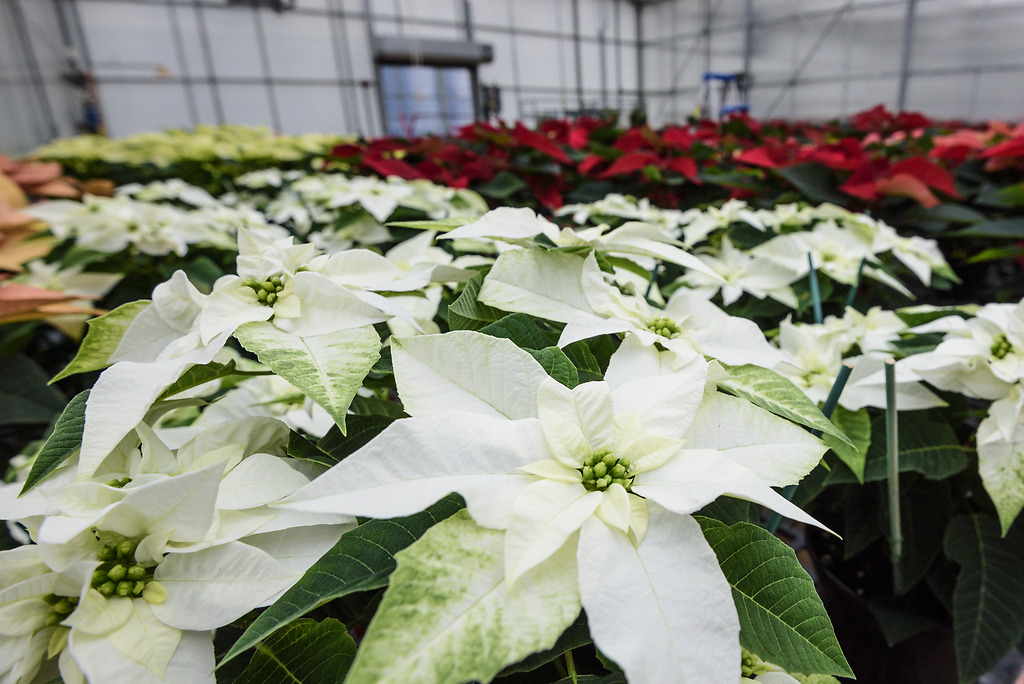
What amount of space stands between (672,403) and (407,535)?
0.15m

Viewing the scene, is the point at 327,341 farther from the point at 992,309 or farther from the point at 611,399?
the point at 992,309

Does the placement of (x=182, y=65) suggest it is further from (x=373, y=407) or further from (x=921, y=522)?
(x=921, y=522)

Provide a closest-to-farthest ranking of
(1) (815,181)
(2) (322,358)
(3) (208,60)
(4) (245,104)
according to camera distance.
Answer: (2) (322,358), (1) (815,181), (3) (208,60), (4) (245,104)

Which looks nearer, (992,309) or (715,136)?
(992,309)

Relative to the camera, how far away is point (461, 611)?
8.2 inches

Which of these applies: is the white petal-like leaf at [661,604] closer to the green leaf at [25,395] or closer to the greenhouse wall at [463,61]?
the green leaf at [25,395]

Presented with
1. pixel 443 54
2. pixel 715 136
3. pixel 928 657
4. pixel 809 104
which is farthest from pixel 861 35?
pixel 928 657

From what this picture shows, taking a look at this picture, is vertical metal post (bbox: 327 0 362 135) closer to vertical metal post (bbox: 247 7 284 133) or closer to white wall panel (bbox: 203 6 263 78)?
vertical metal post (bbox: 247 7 284 133)

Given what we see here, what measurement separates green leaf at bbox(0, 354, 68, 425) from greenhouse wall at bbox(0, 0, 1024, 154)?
5371mm

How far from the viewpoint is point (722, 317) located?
1.31 feet

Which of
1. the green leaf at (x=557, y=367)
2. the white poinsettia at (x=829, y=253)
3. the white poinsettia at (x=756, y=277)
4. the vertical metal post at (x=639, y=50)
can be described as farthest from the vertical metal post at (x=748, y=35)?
the green leaf at (x=557, y=367)

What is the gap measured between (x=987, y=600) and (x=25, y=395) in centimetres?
120

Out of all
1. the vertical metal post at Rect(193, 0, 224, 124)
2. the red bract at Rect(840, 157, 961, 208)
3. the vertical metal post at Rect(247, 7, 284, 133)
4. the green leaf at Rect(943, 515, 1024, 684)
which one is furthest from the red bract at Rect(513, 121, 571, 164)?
the vertical metal post at Rect(193, 0, 224, 124)

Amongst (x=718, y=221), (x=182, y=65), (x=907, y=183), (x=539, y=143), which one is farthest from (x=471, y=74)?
(x=718, y=221)
